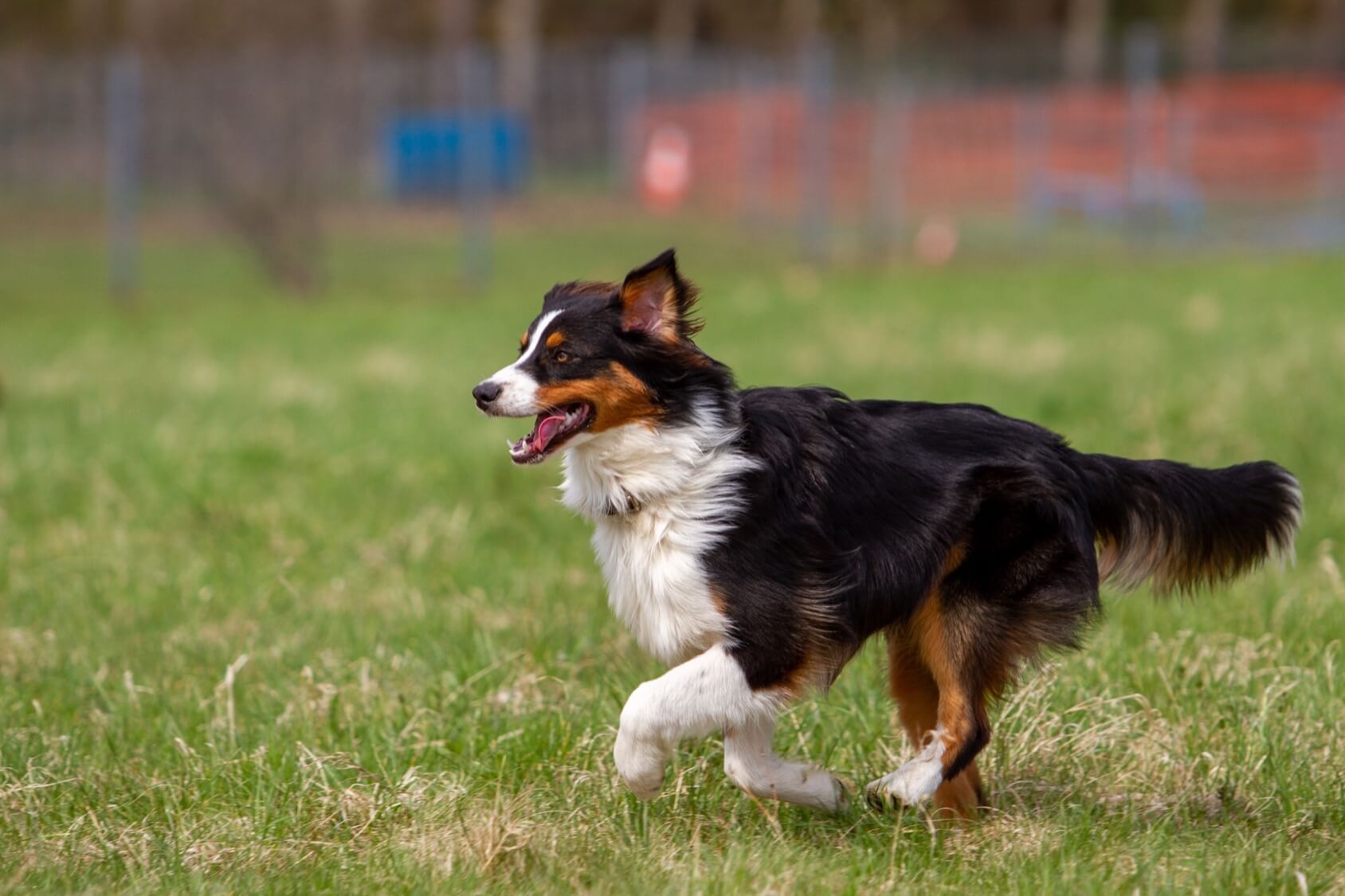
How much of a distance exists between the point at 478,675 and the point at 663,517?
1.24 meters

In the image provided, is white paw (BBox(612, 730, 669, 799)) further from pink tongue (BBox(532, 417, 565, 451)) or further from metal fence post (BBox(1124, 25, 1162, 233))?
metal fence post (BBox(1124, 25, 1162, 233))

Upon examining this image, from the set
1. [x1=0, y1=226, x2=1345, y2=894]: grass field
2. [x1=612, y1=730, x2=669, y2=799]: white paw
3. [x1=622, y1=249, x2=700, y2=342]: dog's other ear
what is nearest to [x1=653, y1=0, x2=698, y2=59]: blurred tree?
[x1=0, y1=226, x2=1345, y2=894]: grass field

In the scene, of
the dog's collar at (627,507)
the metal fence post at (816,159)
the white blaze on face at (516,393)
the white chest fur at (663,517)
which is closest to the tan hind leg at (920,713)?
the white chest fur at (663,517)

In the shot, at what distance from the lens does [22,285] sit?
18.9 m

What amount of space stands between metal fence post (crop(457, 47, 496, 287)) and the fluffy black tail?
15403 mm

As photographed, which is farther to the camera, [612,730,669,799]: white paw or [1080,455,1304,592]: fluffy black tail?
[1080,455,1304,592]: fluffy black tail

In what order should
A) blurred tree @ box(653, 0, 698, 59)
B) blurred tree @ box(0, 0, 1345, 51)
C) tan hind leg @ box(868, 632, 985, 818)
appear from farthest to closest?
blurred tree @ box(653, 0, 698, 59), blurred tree @ box(0, 0, 1345, 51), tan hind leg @ box(868, 632, 985, 818)

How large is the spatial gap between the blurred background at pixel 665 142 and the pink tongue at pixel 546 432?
15.7 m

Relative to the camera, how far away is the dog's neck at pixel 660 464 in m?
3.71

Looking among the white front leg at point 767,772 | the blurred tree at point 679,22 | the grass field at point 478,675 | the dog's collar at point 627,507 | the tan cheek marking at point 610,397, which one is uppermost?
the blurred tree at point 679,22

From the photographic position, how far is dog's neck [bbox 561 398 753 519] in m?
3.71

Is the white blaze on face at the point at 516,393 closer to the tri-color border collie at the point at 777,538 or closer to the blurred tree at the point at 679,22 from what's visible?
the tri-color border collie at the point at 777,538

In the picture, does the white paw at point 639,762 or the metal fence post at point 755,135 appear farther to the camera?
the metal fence post at point 755,135

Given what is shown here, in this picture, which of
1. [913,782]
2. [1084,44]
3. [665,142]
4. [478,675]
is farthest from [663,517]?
[1084,44]
